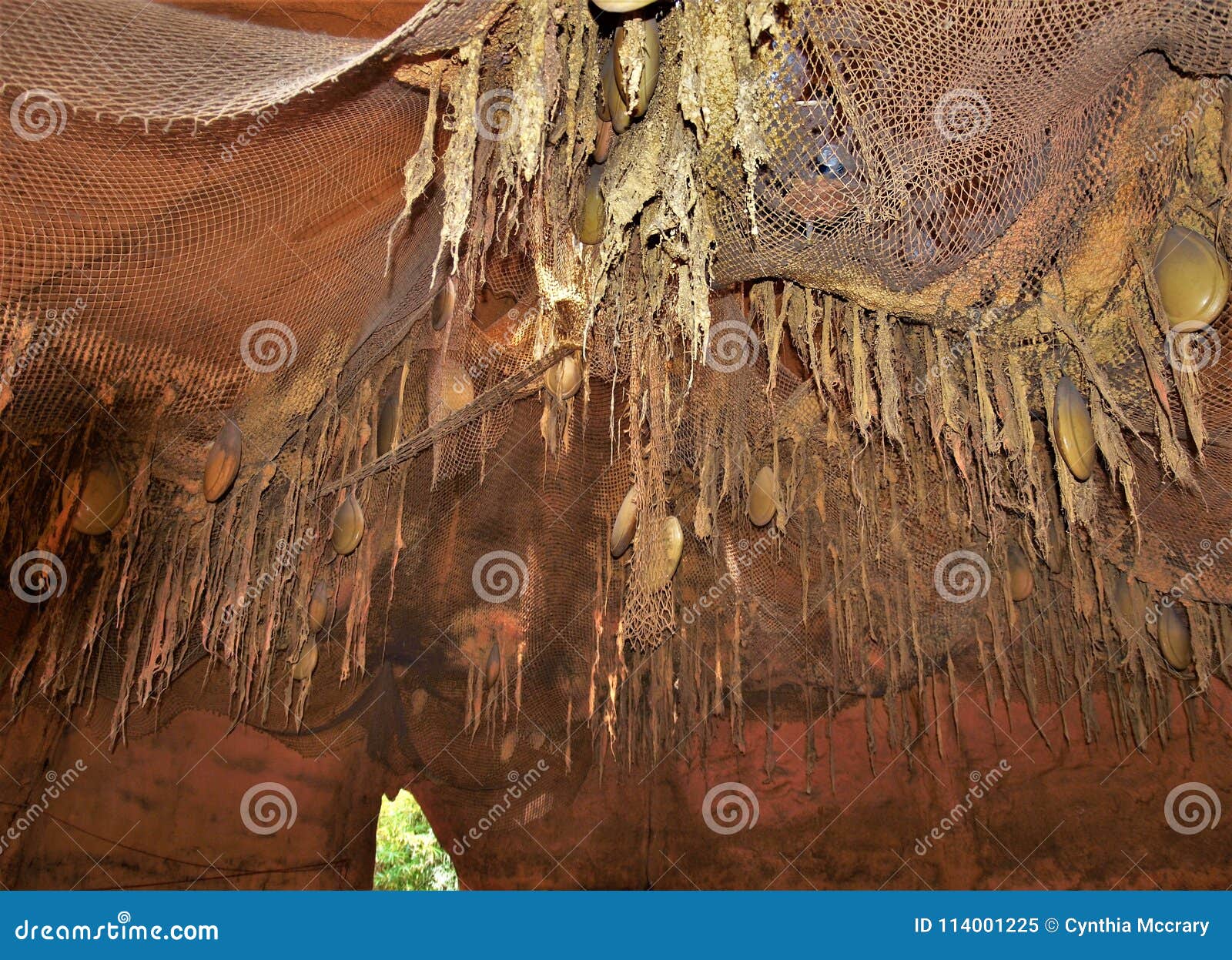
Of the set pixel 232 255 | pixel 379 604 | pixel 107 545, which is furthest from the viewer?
pixel 379 604

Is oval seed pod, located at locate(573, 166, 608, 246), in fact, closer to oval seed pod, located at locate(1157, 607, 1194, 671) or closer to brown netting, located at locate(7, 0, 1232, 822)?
brown netting, located at locate(7, 0, 1232, 822)

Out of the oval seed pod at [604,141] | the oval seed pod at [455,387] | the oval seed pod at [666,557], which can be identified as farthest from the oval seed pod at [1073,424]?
the oval seed pod at [455,387]

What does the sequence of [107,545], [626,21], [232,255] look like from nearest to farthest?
[626,21] < [232,255] < [107,545]

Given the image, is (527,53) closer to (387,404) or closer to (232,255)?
(232,255)

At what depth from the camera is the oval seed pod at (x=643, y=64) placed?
2.04 m

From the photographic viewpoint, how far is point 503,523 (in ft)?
17.6

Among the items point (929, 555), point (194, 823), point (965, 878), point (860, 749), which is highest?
point (929, 555)

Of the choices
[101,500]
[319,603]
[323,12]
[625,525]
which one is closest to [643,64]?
[323,12]

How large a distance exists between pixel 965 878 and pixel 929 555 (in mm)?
3451

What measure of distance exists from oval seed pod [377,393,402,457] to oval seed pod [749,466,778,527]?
1.86 m

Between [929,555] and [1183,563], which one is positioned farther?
[929,555]

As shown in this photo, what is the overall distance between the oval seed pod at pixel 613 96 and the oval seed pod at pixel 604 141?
5.7 inches

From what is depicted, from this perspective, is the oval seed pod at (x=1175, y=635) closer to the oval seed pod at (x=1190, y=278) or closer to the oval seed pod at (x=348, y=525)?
the oval seed pod at (x=1190, y=278)

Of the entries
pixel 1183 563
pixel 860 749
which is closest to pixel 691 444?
pixel 1183 563
